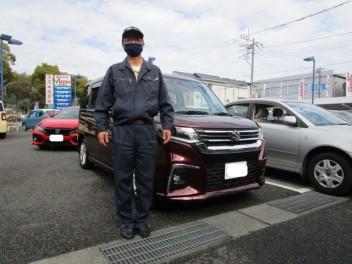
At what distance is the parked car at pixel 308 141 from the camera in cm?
438

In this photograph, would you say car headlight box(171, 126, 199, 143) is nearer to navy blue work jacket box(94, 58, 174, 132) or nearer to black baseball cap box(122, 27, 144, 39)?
navy blue work jacket box(94, 58, 174, 132)

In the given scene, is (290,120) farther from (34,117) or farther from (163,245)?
(34,117)

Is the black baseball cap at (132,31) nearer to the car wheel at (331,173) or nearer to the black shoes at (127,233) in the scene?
the black shoes at (127,233)

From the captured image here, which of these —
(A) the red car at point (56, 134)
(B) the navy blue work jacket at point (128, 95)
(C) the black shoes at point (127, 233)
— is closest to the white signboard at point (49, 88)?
(A) the red car at point (56, 134)

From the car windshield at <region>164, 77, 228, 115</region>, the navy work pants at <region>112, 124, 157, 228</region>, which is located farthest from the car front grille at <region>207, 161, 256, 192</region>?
the car windshield at <region>164, 77, 228, 115</region>

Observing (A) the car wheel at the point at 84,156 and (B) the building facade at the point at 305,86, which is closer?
(A) the car wheel at the point at 84,156

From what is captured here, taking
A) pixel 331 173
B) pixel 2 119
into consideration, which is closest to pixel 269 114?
pixel 331 173

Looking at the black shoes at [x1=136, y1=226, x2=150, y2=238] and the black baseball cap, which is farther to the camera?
the black shoes at [x1=136, y1=226, x2=150, y2=238]

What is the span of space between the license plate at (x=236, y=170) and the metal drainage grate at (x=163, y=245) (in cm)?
63

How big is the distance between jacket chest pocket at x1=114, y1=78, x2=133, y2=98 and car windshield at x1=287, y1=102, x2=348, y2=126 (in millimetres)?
3461

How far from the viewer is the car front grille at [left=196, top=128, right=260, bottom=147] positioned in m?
3.27

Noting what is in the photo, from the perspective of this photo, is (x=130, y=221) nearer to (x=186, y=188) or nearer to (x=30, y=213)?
(x=186, y=188)

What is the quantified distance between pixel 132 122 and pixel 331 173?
321 cm

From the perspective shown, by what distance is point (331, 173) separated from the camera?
4441 mm
